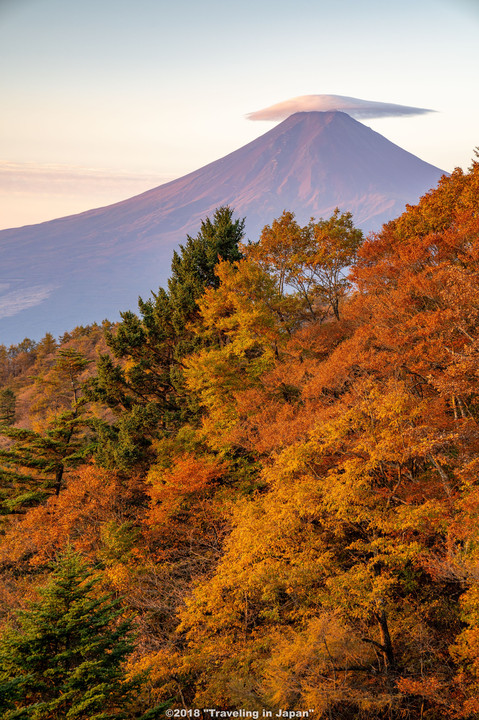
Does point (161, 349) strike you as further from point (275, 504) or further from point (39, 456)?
point (275, 504)

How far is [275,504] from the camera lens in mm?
14602

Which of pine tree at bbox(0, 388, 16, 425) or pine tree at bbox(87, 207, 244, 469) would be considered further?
pine tree at bbox(0, 388, 16, 425)

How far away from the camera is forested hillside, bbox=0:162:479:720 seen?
1105 cm

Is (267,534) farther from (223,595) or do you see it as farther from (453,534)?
(453,534)

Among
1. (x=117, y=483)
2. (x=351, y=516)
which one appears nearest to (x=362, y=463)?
(x=351, y=516)

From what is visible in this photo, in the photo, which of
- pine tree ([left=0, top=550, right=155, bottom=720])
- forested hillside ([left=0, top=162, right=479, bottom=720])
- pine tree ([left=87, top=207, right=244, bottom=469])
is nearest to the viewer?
pine tree ([left=0, top=550, right=155, bottom=720])

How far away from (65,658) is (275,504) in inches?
286

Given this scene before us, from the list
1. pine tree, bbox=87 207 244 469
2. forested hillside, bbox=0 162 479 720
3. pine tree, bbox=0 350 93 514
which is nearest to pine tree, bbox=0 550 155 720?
forested hillside, bbox=0 162 479 720

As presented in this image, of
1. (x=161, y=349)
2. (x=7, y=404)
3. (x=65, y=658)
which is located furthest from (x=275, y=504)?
(x=7, y=404)

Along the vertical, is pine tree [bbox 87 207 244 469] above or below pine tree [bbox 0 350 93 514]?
above

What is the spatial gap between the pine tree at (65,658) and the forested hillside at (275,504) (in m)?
0.06

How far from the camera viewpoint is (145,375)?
30.7 m

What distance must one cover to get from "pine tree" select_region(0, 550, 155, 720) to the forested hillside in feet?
0.19

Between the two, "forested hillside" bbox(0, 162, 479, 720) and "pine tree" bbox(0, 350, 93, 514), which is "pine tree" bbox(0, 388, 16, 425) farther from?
"pine tree" bbox(0, 350, 93, 514)
